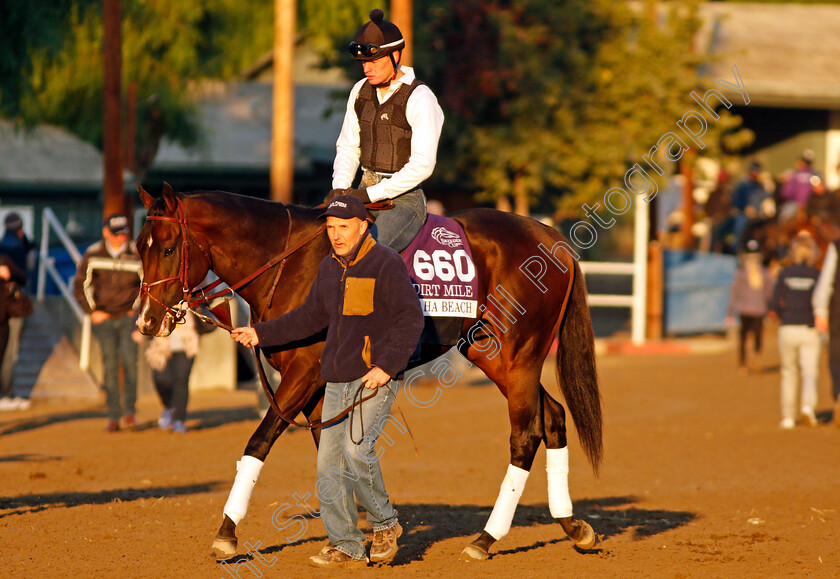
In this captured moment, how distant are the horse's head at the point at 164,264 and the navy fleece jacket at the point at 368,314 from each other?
0.90 m

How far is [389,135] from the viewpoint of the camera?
6.72 metres

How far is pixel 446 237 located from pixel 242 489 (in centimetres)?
205

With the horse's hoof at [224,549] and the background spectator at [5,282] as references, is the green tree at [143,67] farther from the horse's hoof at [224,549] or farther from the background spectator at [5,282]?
the horse's hoof at [224,549]

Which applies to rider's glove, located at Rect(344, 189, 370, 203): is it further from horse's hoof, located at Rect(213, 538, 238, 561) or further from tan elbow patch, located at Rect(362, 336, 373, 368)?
horse's hoof, located at Rect(213, 538, 238, 561)

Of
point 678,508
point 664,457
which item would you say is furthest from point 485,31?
point 678,508

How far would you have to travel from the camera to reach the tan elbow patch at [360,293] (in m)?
5.80

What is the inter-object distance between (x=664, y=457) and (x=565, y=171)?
10956mm

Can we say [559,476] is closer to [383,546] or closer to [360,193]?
[383,546]

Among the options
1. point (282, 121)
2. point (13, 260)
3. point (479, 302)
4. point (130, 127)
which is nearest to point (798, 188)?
point (282, 121)

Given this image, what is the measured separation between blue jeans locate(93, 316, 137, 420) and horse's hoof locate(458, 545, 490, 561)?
6.40 meters

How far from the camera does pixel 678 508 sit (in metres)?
8.23

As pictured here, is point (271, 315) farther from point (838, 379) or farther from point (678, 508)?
point (838, 379)

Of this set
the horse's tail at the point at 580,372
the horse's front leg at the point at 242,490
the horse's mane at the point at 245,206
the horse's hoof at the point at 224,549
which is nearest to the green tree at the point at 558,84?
the horse's tail at the point at 580,372

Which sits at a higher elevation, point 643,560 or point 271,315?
point 271,315
